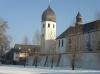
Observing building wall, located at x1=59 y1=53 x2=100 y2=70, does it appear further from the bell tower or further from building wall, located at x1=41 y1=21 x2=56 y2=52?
building wall, located at x1=41 y1=21 x2=56 y2=52

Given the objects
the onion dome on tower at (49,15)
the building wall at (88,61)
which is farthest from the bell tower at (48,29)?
the building wall at (88,61)

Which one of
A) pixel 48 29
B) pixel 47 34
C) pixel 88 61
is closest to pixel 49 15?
pixel 48 29

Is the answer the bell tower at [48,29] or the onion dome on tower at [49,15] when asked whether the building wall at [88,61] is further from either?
the onion dome on tower at [49,15]

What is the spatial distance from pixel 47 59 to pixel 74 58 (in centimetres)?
2224

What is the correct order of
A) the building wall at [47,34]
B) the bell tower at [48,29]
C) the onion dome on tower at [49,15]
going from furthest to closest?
the building wall at [47,34] → the bell tower at [48,29] → the onion dome on tower at [49,15]

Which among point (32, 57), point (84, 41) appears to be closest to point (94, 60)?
point (84, 41)

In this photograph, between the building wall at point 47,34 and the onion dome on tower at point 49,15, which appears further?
the building wall at point 47,34

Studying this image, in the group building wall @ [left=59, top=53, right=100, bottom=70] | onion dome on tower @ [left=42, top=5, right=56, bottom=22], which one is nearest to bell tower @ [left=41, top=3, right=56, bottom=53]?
onion dome on tower @ [left=42, top=5, right=56, bottom=22]

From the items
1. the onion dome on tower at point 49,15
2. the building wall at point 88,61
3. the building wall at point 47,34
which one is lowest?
the building wall at point 88,61

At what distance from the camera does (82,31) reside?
74.9 m

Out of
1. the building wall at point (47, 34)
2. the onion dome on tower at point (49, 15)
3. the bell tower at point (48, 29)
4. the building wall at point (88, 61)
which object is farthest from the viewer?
the building wall at point (47, 34)

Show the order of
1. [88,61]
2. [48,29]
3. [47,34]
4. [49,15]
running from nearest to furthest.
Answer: [88,61] → [49,15] → [48,29] → [47,34]

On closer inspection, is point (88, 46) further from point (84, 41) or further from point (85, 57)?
point (85, 57)

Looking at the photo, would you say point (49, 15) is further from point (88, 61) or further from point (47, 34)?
point (88, 61)
